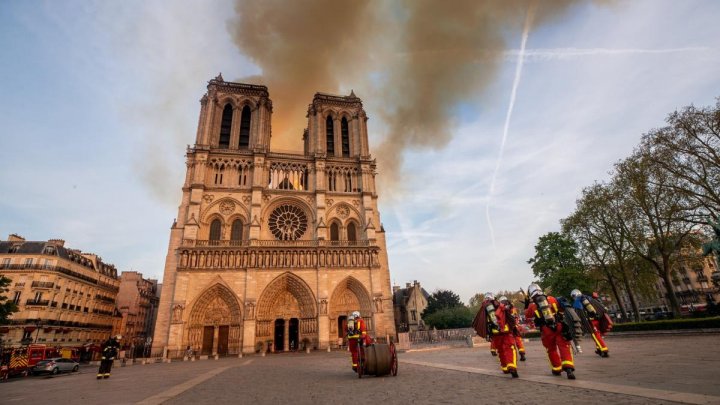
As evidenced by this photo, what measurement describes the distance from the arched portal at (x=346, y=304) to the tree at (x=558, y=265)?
14.9 metres

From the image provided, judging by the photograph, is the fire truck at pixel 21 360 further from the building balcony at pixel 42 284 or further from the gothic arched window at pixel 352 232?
the gothic arched window at pixel 352 232

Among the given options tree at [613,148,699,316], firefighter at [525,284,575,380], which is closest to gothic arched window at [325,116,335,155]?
tree at [613,148,699,316]

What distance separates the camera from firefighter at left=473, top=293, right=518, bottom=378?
6711mm

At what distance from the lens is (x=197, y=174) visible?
97.0 feet

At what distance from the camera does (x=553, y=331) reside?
6445 millimetres

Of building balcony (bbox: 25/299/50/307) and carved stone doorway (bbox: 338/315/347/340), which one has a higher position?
building balcony (bbox: 25/299/50/307)

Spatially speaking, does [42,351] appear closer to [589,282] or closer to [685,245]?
[589,282]

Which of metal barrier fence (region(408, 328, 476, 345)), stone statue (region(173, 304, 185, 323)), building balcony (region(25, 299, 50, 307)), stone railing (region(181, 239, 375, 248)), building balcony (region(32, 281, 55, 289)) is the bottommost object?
metal barrier fence (region(408, 328, 476, 345))

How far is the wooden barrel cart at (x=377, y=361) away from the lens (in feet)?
27.0

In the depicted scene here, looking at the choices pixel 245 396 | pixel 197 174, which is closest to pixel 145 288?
pixel 197 174

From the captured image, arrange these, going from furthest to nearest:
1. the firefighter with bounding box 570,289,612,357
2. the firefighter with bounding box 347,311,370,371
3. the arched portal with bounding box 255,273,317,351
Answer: the arched portal with bounding box 255,273,317,351, the firefighter with bounding box 347,311,370,371, the firefighter with bounding box 570,289,612,357

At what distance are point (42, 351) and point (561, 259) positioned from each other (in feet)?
122

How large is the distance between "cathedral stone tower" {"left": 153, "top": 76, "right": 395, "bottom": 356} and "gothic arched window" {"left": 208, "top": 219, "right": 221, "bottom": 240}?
9cm

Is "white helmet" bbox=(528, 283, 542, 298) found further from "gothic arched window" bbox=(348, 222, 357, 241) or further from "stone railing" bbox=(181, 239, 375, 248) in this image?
"gothic arched window" bbox=(348, 222, 357, 241)
